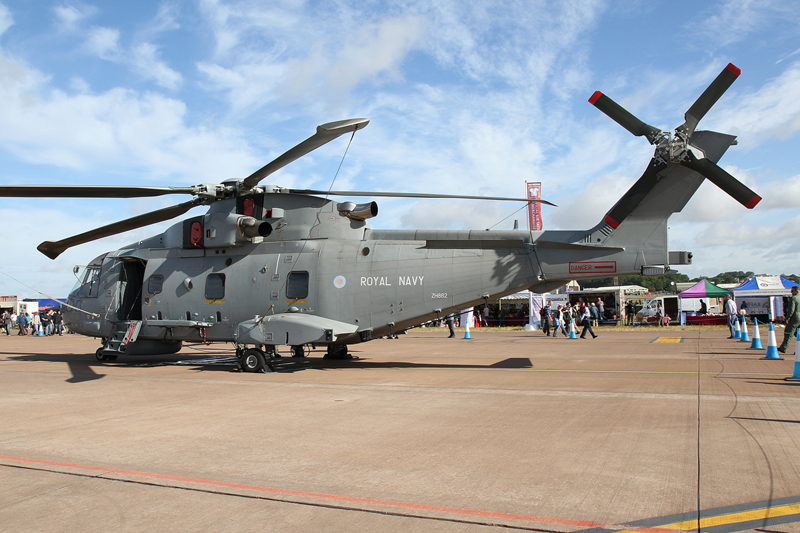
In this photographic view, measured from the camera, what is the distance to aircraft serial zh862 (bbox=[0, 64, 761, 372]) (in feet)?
38.2

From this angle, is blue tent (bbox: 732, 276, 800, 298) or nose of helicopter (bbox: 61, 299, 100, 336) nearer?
nose of helicopter (bbox: 61, 299, 100, 336)

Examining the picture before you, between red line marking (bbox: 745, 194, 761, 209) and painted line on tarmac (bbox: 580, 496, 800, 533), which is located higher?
red line marking (bbox: 745, 194, 761, 209)

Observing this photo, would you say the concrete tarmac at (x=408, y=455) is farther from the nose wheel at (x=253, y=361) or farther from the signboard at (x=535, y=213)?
the signboard at (x=535, y=213)

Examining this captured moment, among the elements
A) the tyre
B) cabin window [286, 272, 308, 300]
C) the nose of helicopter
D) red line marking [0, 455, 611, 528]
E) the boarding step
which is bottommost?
red line marking [0, 455, 611, 528]

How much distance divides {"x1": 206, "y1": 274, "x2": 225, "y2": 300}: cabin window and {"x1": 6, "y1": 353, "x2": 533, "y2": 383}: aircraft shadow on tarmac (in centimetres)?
193

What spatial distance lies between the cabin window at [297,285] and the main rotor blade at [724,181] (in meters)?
9.01

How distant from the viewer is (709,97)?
10.7 m

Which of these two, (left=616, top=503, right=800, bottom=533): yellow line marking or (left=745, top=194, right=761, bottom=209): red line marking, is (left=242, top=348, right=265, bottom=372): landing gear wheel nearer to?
(left=616, top=503, right=800, bottom=533): yellow line marking

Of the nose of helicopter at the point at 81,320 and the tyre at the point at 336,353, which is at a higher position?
the nose of helicopter at the point at 81,320

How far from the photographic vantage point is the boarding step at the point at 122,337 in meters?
15.0

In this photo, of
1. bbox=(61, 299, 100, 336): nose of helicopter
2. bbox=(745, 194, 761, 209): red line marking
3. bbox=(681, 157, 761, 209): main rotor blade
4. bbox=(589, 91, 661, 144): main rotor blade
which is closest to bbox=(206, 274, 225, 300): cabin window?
bbox=(61, 299, 100, 336): nose of helicopter

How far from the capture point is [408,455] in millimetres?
5559

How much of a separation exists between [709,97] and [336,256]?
8.84 meters

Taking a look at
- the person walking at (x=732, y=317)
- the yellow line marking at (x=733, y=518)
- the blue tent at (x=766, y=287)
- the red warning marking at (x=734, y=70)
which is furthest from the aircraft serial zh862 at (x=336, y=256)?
the blue tent at (x=766, y=287)
